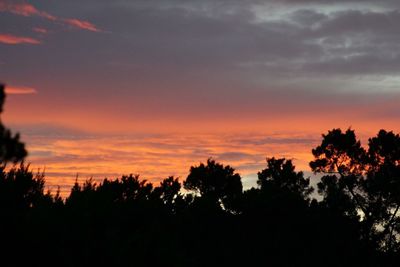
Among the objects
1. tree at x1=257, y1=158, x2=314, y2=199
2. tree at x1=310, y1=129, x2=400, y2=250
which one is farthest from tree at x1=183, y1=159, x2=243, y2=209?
tree at x1=310, y1=129, x2=400, y2=250

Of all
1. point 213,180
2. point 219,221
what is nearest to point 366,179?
point 219,221

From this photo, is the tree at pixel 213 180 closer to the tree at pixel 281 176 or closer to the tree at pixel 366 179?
the tree at pixel 281 176

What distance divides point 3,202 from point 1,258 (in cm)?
488

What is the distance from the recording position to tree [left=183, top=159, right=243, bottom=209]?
96062 millimetres

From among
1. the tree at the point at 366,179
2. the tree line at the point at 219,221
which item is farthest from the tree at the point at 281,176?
the tree at the point at 366,179

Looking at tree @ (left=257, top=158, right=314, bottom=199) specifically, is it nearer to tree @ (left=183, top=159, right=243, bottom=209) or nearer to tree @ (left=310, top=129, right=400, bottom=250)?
tree @ (left=183, top=159, right=243, bottom=209)

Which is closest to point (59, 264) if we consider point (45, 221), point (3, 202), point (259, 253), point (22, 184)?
point (45, 221)

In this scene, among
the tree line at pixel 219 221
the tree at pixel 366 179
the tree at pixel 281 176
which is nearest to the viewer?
the tree line at pixel 219 221

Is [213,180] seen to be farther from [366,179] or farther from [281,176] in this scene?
[366,179]

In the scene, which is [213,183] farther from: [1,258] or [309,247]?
[1,258]

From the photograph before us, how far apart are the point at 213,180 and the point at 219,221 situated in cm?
3823

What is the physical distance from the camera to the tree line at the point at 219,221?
25.6 m

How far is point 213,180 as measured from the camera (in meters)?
96.9

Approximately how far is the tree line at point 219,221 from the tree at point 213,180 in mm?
8920
